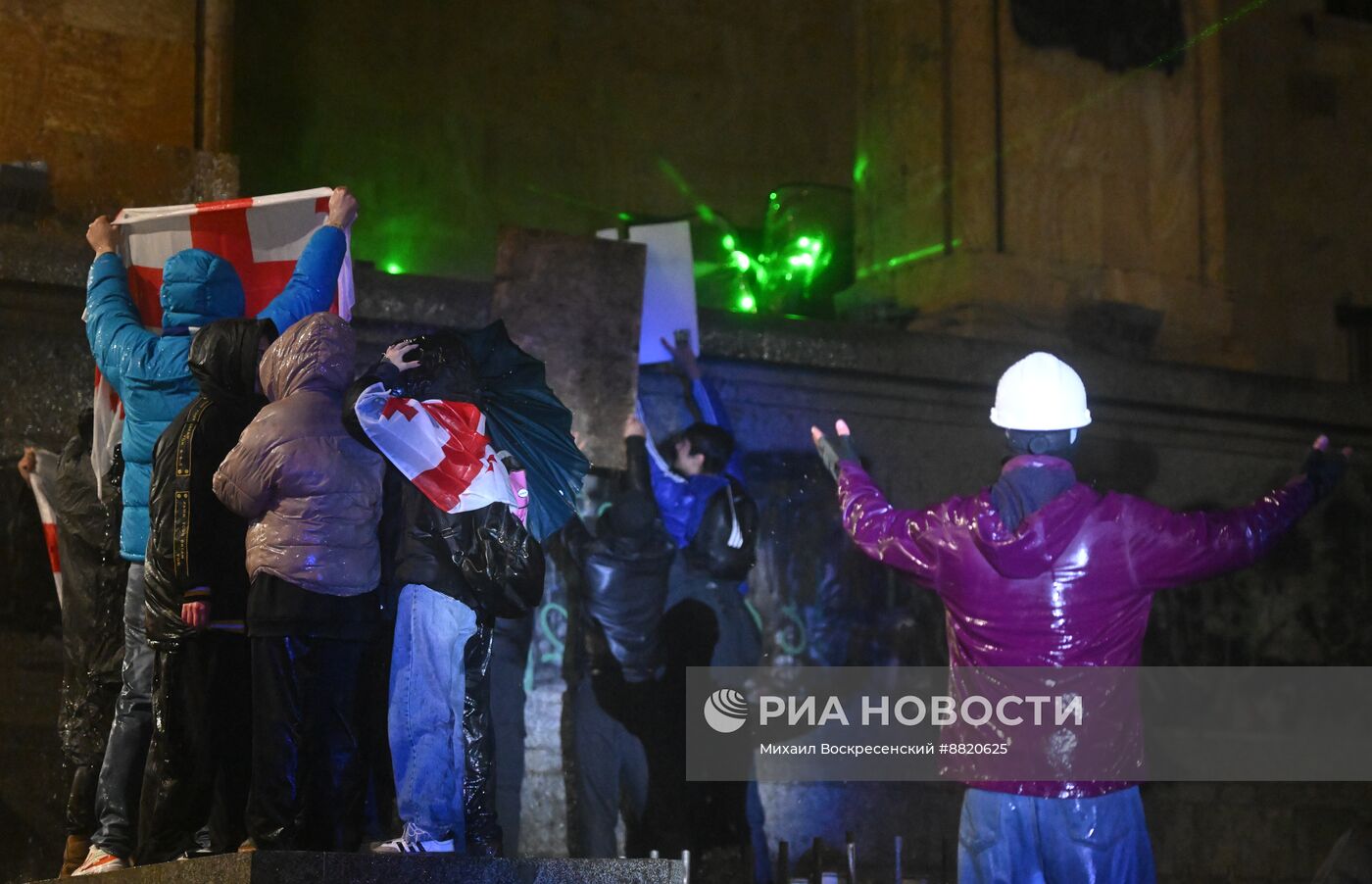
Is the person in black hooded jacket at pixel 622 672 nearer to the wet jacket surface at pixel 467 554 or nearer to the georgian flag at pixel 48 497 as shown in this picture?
the georgian flag at pixel 48 497

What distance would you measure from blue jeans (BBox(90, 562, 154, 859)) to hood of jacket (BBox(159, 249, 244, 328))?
3.14 ft

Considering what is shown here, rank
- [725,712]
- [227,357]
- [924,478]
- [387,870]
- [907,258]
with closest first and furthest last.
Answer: [387,870] < [227,357] < [725,712] < [924,478] < [907,258]

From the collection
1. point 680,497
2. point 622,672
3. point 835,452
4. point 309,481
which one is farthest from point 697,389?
point 309,481

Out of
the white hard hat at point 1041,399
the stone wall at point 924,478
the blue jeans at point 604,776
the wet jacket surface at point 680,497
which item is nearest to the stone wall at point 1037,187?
the stone wall at point 924,478

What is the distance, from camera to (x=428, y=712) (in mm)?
5695

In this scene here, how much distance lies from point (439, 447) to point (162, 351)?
1331 mm

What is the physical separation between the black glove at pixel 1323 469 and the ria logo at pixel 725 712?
11.2ft

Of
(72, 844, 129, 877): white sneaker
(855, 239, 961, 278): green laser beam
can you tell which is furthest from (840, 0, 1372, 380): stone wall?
(72, 844, 129, 877): white sneaker

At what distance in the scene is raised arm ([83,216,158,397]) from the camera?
21.4ft

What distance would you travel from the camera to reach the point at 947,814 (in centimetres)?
946

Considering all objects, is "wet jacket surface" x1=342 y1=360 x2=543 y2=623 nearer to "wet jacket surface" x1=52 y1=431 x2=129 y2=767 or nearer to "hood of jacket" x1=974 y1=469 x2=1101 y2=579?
"hood of jacket" x1=974 y1=469 x2=1101 y2=579

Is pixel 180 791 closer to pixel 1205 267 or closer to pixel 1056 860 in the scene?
pixel 1056 860

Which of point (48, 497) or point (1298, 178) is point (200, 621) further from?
point (1298, 178)

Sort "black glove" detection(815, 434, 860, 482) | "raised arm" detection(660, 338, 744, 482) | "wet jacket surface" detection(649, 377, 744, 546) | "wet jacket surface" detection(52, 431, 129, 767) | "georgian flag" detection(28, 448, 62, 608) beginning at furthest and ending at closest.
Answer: "raised arm" detection(660, 338, 744, 482) < "wet jacket surface" detection(649, 377, 744, 546) < "georgian flag" detection(28, 448, 62, 608) < "wet jacket surface" detection(52, 431, 129, 767) < "black glove" detection(815, 434, 860, 482)
